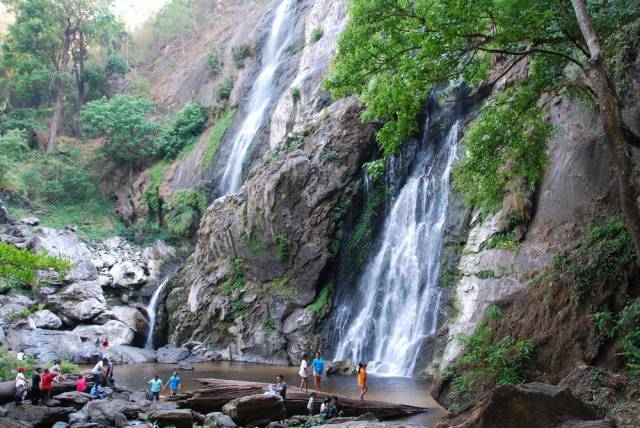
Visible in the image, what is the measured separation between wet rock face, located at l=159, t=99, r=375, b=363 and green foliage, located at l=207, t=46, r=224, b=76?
23.8 meters

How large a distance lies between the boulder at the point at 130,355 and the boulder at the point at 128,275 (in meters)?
6.99

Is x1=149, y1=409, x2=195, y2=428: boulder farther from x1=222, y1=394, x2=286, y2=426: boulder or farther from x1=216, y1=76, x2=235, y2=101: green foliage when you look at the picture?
x1=216, y1=76, x2=235, y2=101: green foliage

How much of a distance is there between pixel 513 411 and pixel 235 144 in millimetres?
33663

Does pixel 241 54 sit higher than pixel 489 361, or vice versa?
pixel 241 54

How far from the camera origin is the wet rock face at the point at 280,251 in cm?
2492

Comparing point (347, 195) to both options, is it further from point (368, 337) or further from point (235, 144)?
point (235, 144)

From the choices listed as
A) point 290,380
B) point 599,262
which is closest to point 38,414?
point 290,380

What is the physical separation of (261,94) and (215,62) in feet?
38.1

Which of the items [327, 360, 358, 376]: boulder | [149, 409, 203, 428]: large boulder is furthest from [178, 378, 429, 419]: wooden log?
[327, 360, 358, 376]: boulder

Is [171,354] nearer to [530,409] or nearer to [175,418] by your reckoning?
[175,418]

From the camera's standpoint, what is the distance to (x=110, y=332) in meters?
26.8

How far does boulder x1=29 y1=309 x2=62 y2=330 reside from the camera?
25528mm

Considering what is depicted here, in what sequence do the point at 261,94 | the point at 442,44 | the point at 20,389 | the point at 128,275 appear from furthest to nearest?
the point at 261,94 → the point at 128,275 → the point at 20,389 → the point at 442,44

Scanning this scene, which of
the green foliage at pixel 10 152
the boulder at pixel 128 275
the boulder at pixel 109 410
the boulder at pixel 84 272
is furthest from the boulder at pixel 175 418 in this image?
the green foliage at pixel 10 152
